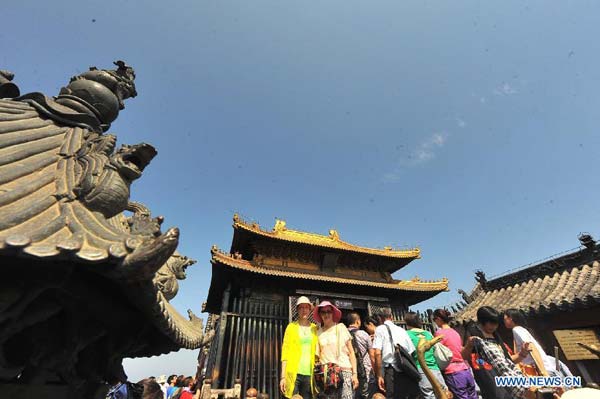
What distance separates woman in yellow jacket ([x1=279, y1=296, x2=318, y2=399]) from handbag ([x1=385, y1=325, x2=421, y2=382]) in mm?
1047

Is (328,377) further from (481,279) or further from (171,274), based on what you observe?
(481,279)

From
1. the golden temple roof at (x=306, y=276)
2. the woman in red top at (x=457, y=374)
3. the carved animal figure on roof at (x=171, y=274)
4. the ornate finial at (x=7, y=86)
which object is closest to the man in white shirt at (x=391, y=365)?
the woman in red top at (x=457, y=374)

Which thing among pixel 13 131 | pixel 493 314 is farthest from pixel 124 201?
A: pixel 493 314

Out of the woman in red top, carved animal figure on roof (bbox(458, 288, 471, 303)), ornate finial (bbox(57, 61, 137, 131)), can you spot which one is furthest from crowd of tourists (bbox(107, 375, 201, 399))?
carved animal figure on roof (bbox(458, 288, 471, 303))

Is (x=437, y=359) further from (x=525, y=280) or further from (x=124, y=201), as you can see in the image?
(x=525, y=280)

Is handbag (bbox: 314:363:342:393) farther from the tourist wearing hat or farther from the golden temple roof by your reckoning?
the golden temple roof

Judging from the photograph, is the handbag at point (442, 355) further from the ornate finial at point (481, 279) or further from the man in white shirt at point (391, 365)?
the ornate finial at point (481, 279)

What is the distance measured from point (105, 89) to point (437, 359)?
196 inches

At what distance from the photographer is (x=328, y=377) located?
135 inches

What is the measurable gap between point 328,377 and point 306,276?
7.53 m

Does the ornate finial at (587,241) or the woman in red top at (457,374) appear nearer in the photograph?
the woman in red top at (457,374)

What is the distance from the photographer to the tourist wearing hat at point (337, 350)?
137 inches

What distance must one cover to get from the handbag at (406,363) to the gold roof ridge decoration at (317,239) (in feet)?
30.2

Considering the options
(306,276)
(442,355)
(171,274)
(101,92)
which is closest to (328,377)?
(442,355)
